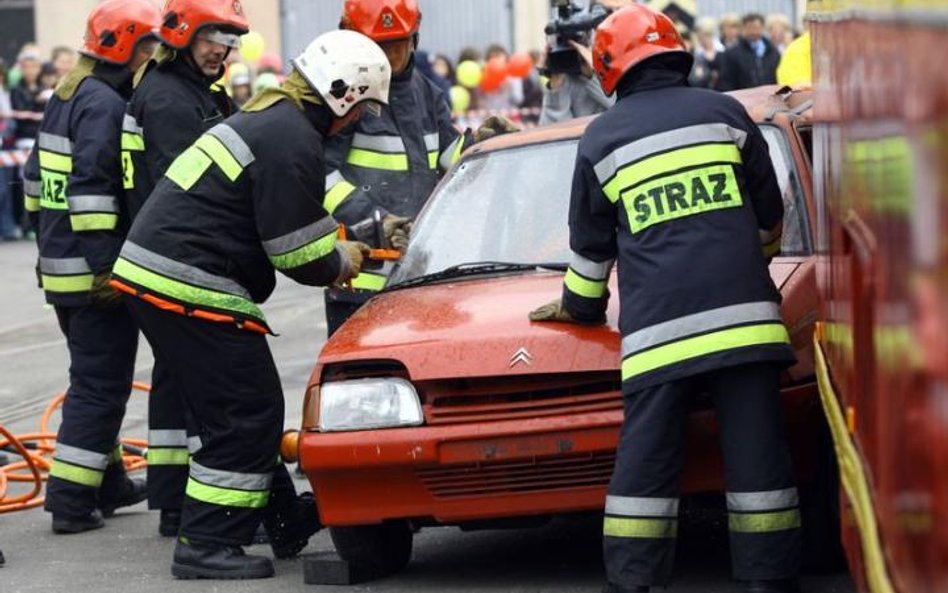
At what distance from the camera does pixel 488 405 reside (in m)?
6.44

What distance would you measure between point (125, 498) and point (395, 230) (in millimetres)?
1691

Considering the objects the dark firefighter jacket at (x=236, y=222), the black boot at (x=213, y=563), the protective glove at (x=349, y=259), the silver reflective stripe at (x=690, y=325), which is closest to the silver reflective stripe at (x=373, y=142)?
the protective glove at (x=349, y=259)

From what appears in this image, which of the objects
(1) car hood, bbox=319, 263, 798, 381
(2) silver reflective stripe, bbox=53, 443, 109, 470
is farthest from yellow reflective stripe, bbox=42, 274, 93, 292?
(1) car hood, bbox=319, 263, 798, 381

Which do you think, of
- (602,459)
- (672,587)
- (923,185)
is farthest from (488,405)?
(923,185)

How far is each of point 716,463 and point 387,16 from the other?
282 centimetres

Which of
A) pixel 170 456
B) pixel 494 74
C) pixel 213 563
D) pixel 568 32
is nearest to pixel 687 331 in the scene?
pixel 213 563

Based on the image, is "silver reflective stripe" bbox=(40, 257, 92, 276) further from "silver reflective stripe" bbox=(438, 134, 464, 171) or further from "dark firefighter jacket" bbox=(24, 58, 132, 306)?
"silver reflective stripe" bbox=(438, 134, 464, 171)

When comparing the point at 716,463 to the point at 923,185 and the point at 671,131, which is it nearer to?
the point at 671,131

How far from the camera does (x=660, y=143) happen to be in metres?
6.22

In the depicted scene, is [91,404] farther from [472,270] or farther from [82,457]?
[472,270]

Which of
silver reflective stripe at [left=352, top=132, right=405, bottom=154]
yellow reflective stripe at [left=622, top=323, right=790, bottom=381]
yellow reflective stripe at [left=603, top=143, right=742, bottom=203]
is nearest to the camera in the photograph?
yellow reflective stripe at [left=622, top=323, right=790, bottom=381]

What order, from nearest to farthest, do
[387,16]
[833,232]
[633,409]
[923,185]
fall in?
[923,185] < [833,232] < [633,409] < [387,16]

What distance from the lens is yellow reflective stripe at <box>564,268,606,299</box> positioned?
6.41 metres

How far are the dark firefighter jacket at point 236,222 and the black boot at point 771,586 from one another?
1.86 m
